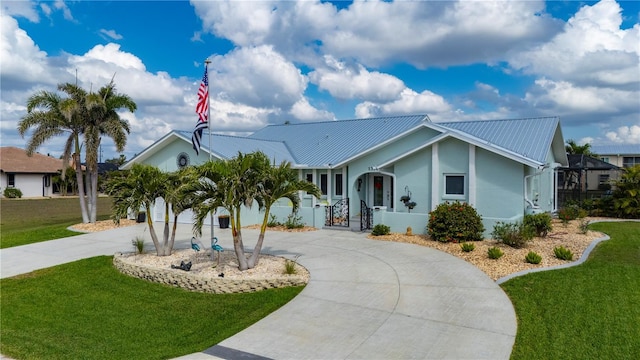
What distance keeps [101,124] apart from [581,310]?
879 inches

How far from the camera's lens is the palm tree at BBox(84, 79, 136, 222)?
835 inches

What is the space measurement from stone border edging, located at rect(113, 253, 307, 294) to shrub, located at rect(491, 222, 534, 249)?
6916 millimetres

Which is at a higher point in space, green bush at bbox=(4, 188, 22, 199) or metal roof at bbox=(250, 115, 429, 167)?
metal roof at bbox=(250, 115, 429, 167)

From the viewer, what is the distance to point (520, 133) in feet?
59.7

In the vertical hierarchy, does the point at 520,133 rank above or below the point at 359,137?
below

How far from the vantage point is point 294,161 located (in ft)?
77.6

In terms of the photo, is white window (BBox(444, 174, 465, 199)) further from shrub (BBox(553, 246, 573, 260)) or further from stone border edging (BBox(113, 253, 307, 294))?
stone border edging (BBox(113, 253, 307, 294))

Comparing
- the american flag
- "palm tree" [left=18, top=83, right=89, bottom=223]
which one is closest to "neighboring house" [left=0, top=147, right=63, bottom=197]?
"palm tree" [left=18, top=83, right=89, bottom=223]

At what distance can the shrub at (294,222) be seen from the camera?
1859 centimetres

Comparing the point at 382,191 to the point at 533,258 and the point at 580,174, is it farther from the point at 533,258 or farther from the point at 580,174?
the point at 580,174

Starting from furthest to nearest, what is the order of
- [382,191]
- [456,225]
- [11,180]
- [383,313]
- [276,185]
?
[11,180], [382,191], [456,225], [276,185], [383,313]

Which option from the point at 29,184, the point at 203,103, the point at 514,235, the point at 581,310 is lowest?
the point at 581,310

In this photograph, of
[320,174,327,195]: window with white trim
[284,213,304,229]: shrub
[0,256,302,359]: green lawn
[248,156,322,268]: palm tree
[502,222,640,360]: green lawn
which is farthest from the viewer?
[320,174,327,195]: window with white trim

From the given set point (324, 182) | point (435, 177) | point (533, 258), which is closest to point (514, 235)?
point (533, 258)
